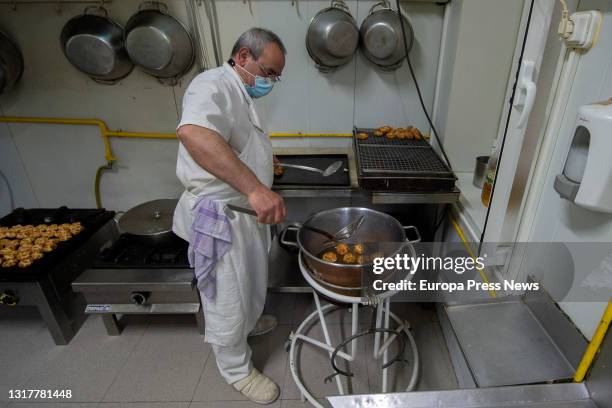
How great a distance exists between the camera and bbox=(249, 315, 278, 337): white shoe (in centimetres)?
156

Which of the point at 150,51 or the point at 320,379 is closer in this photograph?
the point at 320,379

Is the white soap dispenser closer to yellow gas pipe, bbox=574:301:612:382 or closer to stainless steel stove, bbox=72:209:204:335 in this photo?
yellow gas pipe, bbox=574:301:612:382

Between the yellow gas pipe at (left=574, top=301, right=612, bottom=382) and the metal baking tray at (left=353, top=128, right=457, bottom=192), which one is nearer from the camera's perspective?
the yellow gas pipe at (left=574, top=301, right=612, bottom=382)

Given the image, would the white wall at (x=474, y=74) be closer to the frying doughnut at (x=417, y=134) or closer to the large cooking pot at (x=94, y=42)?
the frying doughnut at (x=417, y=134)

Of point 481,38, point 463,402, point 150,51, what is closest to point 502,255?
point 463,402

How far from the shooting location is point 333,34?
4.92ft

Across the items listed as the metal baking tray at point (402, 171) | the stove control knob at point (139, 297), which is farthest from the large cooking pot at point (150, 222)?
the metal baking tray at point (402, 171)

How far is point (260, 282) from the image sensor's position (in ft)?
4.24

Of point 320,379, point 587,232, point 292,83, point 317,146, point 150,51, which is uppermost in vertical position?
point 150,51

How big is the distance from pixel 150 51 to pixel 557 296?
1887 millimetres

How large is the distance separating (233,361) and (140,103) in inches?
57.6

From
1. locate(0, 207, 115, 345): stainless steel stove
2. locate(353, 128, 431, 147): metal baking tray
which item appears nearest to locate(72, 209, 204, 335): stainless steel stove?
locate(0, 207, 115, 345): stainless steel stove

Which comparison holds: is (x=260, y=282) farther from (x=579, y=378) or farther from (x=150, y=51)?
(x=150, y=51)

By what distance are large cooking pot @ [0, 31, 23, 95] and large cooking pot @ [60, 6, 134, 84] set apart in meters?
0.31
